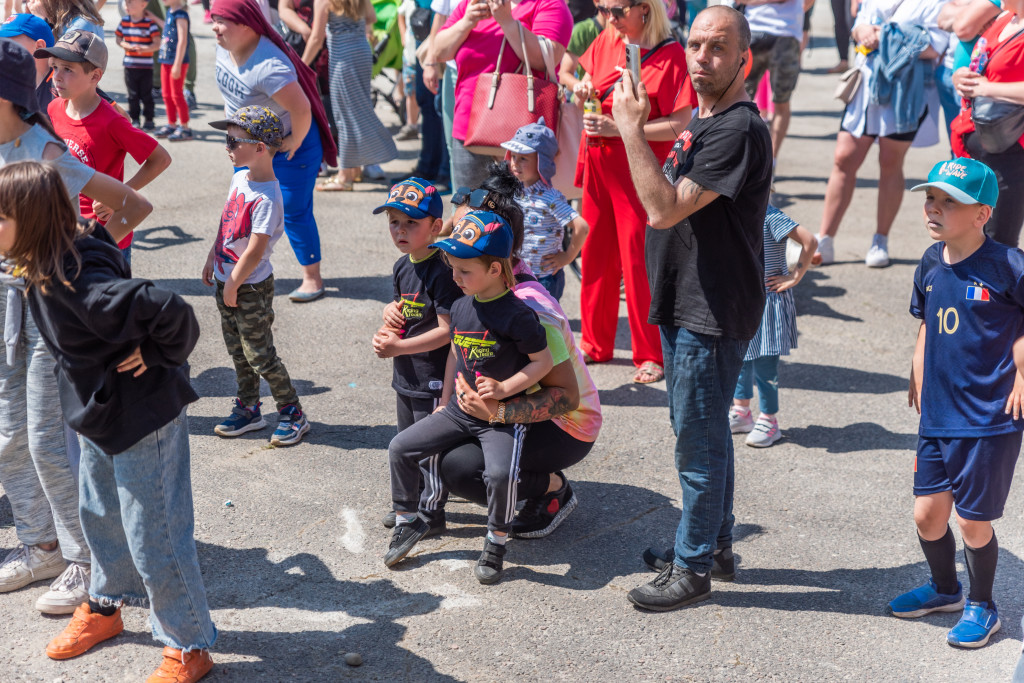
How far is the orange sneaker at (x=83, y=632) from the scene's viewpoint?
3475 mm

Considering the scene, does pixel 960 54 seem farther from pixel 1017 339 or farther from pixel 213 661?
pixel 213 661

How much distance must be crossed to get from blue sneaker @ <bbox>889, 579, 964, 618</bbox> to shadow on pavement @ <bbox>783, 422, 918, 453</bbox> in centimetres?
140

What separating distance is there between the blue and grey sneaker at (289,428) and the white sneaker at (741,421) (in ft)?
7.27

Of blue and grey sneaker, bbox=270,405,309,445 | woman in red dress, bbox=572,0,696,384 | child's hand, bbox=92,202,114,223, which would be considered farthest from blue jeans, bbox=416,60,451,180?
child's hand, bbox=92,202,114,223

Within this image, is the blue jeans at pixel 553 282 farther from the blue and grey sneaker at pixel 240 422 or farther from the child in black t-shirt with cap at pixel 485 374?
the blue and grey sneaker at pixel 240 422

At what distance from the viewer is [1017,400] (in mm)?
3455

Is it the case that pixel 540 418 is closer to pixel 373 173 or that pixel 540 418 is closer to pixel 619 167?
pixel 619 167

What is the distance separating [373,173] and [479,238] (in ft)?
20.8

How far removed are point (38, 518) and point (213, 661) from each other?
1.03m

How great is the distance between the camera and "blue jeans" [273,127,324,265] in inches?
256

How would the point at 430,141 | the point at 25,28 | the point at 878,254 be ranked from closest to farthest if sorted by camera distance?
the point at 25,28, the point at 878,254, the point at 430,141

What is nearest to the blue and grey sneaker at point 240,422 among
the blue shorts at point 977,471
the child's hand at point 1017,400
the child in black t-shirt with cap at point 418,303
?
the child in black t-shirt with cap at point 418,303

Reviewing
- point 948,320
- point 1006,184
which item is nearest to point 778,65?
point 1006,184

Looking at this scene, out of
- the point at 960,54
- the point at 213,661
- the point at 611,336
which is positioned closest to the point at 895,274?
the point at 960,54
